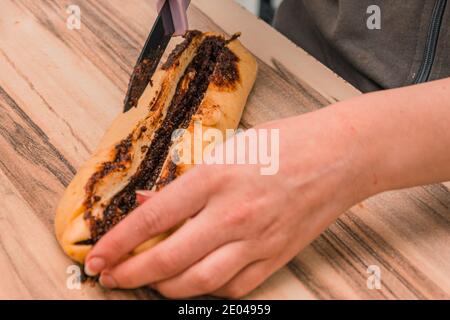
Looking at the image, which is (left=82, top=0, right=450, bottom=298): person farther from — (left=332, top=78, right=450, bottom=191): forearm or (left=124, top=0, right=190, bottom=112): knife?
(left=124, top=0, right=190, bottom=112): knife

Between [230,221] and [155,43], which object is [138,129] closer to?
[155,43]

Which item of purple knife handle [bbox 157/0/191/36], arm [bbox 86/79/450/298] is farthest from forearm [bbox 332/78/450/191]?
purple knife handle [bbox 157/0/191/36]

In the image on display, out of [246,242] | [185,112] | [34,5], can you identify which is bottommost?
[246,242]

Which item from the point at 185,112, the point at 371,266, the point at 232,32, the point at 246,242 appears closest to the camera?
the point at 246,242

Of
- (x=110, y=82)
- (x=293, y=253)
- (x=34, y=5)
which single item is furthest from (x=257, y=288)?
(x=34, y=5)

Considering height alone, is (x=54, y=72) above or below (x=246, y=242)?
above

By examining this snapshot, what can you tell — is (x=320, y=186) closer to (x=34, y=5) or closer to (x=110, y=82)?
(x=110, y=82)
